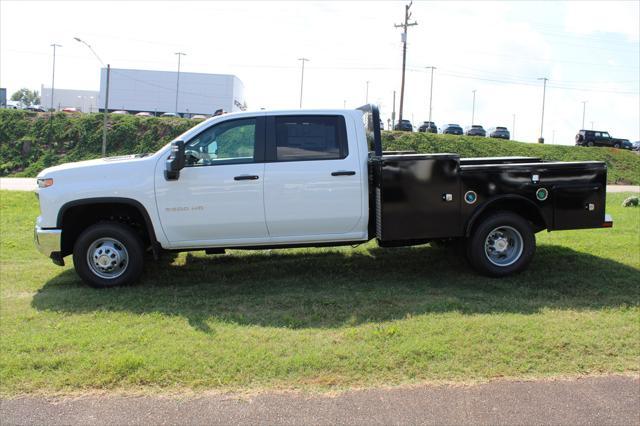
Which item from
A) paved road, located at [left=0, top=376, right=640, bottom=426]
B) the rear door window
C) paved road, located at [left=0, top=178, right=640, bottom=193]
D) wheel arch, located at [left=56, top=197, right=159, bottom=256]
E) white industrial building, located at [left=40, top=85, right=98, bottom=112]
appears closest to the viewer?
paved road, located at [left=0, top=376, right=640, bottom=426]

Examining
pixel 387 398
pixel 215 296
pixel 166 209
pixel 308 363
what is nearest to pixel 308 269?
pixel 215 296

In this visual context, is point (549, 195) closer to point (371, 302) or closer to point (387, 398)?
point (371, 302)

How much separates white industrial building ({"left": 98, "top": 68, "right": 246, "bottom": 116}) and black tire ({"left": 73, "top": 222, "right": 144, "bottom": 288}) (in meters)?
69.8

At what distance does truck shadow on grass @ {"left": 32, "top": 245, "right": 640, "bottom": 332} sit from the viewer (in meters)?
5.59

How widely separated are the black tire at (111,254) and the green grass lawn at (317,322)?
0.18 metres

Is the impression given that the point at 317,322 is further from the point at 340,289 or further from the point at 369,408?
the point at 369,408

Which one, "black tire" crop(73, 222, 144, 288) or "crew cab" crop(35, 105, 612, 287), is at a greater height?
"crew cab" crop(35, 105, 612, 287)

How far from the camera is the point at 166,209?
6328 mm

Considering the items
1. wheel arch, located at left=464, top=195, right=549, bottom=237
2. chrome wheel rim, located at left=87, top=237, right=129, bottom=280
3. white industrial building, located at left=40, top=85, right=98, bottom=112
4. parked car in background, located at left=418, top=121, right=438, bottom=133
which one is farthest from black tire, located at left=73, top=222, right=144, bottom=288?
white industrial building, located at left=40, top=85, right=98, bottom=112

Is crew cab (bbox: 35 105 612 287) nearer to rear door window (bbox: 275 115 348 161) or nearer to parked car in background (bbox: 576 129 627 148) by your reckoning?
rear door window (bbox: 275 115 348 161)

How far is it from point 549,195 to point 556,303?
146 centimetres

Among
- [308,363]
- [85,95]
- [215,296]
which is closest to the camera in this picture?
[308,363]

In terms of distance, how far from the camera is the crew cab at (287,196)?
632cm

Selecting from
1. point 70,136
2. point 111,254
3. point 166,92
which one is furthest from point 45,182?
point 166,92
